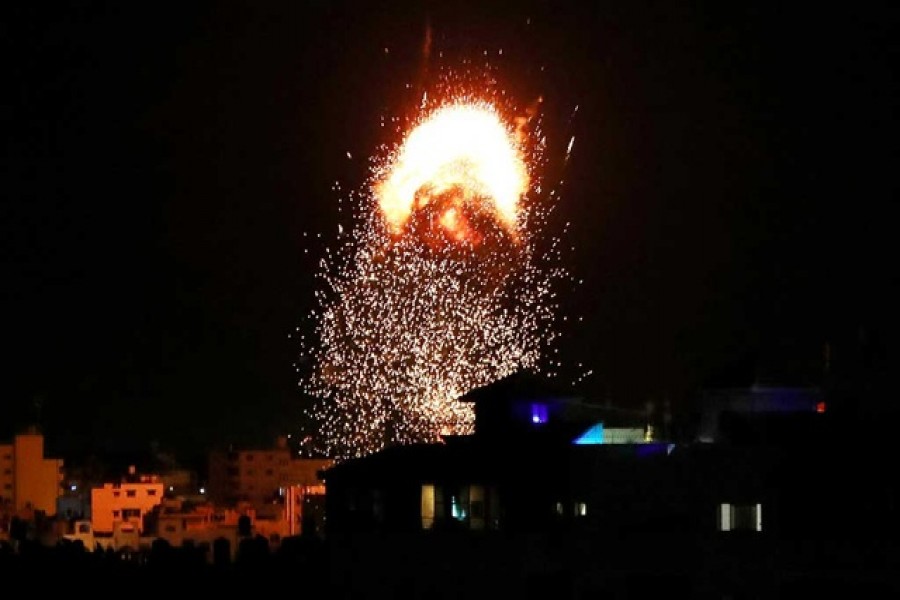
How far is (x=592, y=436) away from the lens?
2219 centimetres

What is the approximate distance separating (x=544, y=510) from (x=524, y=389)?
2.81 m

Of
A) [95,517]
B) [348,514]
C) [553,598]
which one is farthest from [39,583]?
[95,517]

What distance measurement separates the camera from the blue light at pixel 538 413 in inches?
882

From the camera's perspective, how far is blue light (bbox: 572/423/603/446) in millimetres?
21812

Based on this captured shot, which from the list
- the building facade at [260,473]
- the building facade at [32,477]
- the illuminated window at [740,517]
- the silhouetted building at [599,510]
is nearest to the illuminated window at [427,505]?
the silhouetted building at [599,510]

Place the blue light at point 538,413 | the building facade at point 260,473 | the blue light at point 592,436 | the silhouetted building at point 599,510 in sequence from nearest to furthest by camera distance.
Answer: the silhouetted building at point 599,510, the blue light at point 592,436, the blue light at point 538,413, the building facade at point 260,473

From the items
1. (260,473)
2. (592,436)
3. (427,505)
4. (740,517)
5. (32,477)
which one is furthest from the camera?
(260,473)

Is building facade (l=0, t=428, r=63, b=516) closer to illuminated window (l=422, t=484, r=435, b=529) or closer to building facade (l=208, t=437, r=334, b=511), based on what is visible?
building facade (l=208, t=437, r=334, b=511)

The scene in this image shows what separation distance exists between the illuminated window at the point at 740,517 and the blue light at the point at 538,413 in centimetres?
394

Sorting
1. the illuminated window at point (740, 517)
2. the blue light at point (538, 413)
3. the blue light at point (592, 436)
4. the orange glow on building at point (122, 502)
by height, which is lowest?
the orange glow on building at point (122, 502)

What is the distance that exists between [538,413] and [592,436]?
871mm

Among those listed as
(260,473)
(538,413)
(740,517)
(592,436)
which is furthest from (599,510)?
(260,473)

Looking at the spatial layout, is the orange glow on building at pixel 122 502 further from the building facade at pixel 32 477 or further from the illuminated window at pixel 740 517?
the illuminated window at pixel 740 517

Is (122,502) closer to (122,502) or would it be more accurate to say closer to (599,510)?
(122,502)
